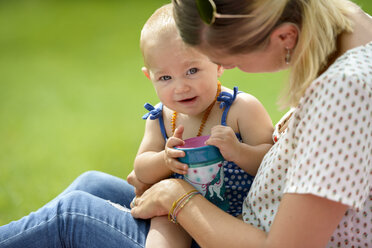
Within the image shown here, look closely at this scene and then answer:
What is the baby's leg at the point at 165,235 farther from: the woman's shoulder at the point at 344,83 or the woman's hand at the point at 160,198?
the woman's shoulder at the point at 344,83

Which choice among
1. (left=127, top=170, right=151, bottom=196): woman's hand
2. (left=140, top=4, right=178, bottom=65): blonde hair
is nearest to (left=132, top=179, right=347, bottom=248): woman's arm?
(left=127, top=170, right=151, bottom=196): woman's hand

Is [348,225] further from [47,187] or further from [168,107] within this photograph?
[47,187]

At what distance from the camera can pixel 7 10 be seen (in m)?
6.70

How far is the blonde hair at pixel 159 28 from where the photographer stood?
158 cm

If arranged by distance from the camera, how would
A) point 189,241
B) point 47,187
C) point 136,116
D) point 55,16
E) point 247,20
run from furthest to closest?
1. point 55,16
2. point 136,116
3. point 47,187
4. point 189,241
5. point 247,20

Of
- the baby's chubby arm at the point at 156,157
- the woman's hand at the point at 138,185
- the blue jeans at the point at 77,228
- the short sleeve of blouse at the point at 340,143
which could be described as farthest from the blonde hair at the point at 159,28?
the short sleeve of blouse at the point at 340,143

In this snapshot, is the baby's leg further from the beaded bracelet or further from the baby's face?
the baby's face

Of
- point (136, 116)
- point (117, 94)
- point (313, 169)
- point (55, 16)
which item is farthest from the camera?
point (55, 16)

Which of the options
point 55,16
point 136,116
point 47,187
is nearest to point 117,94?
point 136,116

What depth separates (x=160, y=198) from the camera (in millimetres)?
1421

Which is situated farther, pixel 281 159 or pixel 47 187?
pixel 47 187

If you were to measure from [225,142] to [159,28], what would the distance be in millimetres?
469

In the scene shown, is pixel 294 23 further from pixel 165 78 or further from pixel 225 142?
pixel 165 78

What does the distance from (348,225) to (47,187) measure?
96.0 inches
